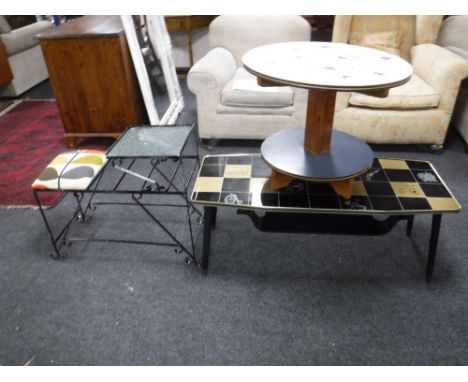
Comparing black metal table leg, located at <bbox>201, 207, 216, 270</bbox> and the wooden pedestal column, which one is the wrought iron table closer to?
black metal table leg, located at <bbox>201, 207, 216, 270</bbox>

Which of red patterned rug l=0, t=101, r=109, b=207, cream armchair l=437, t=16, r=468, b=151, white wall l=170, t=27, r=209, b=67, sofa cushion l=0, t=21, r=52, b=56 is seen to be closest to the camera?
red patterned rug l=0, t=101, r=109, b=207

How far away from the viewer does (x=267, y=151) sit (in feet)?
5.40

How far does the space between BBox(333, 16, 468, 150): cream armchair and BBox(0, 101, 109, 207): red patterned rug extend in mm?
1875

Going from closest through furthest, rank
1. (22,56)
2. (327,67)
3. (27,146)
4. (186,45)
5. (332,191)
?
1. (327,67)
2. (332,191)
3. (27,146)
4. (22,56)
5. (186,45)

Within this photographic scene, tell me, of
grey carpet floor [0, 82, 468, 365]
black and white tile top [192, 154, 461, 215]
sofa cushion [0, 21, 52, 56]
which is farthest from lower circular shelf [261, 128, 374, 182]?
sofa cushion [0, 21, 52, 56]

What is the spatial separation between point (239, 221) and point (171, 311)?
0.66 metres

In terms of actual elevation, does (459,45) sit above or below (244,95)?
above

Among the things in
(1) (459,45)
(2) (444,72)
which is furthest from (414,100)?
(1) (459,45)

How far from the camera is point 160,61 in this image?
9.41ft

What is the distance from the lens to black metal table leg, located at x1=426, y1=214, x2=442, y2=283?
150 centimetres

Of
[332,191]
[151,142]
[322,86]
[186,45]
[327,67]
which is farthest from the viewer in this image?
[186,45]

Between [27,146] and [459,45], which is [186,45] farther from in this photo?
[459,45]

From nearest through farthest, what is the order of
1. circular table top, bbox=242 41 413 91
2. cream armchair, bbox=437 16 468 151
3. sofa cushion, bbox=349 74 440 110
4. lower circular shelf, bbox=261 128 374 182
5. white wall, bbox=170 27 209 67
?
circular table top, bbox=242 41 413 91
lower circular shelf, bbox=261 128 374 182
sofa cushion, bbox=349 74 440 110
cream armchair, bbox=437 16 468 151
white wall, bbox=170 27 209 67

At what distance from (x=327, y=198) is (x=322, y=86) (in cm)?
49
